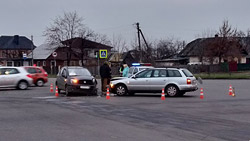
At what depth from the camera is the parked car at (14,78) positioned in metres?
24.9

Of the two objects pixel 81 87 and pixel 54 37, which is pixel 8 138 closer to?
pixel 81 87

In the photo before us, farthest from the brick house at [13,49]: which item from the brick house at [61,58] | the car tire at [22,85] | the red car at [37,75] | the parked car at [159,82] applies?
the parked car at [159,82]

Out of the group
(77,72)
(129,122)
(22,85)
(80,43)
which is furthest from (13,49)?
(129,122)

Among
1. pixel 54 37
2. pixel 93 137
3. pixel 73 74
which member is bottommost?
pixel 93 137

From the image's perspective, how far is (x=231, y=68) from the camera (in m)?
66.1

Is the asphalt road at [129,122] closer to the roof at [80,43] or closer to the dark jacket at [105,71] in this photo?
the dark jacket at [105,71]

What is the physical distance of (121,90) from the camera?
20.8 meters

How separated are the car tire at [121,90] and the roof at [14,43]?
80.9 meters

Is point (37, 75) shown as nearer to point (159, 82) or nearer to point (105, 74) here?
point (105, 74)

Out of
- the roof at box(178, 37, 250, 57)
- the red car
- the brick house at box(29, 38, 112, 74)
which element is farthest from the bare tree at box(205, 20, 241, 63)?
the red car

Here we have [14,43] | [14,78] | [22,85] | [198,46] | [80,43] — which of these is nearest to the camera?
[14,78]

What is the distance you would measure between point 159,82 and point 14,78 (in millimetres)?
10531

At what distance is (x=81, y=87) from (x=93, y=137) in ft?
38.9

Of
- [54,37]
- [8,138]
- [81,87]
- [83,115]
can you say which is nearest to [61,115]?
[83,115]
